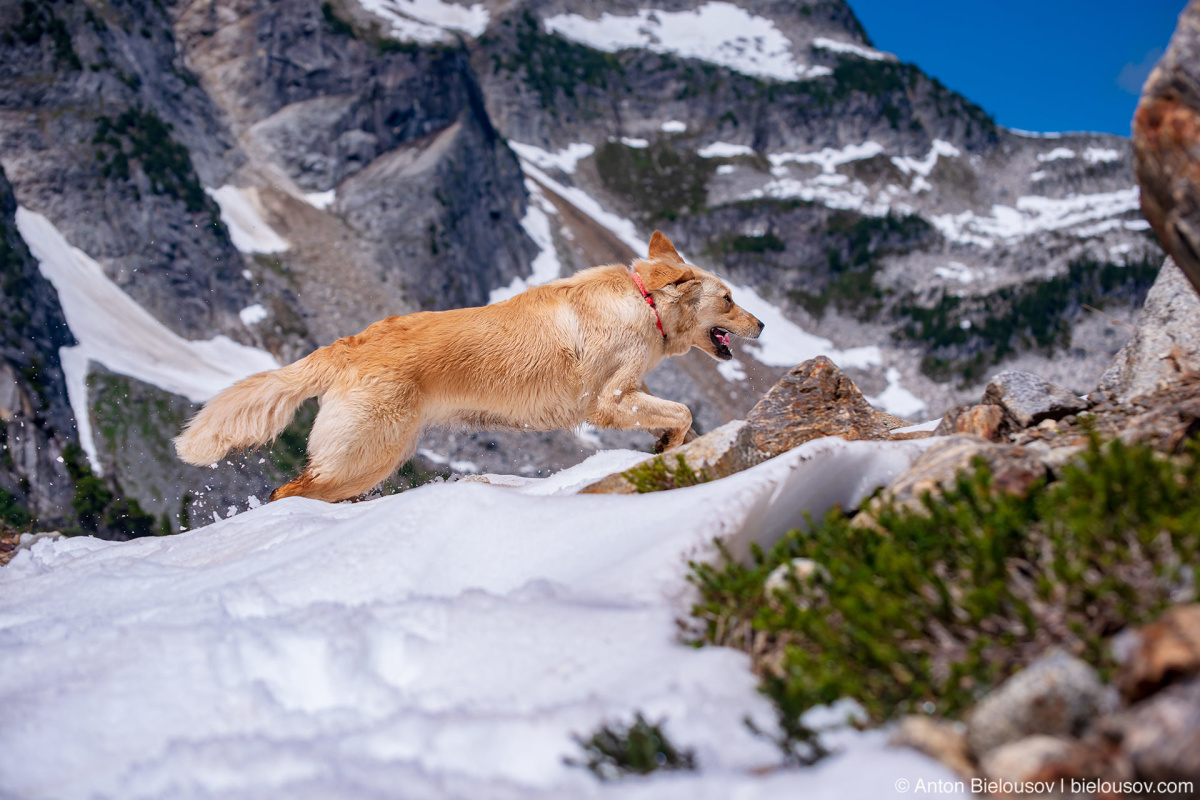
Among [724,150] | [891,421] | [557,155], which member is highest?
[891,421]

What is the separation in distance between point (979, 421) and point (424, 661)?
4560 millimetres

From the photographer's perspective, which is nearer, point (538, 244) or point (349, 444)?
point (349, 444)

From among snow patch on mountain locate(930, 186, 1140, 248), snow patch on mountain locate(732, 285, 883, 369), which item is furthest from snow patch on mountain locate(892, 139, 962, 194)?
snow patch on mountain locate(732, 285, 883, 369)

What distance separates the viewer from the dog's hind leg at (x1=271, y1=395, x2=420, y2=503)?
7285 millimetres

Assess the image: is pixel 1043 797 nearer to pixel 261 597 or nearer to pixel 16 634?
pixel 261 597

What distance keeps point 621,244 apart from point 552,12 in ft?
228

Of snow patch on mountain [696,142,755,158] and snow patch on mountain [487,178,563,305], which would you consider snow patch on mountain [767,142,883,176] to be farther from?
snow patch on mountain [487,178,563,305]

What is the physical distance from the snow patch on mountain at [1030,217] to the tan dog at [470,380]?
121465 millimetres

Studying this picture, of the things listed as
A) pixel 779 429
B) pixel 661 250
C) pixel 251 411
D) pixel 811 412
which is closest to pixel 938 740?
pixel 779 429

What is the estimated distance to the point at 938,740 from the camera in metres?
2.19

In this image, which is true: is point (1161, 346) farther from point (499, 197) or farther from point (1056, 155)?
point (1056, 155)

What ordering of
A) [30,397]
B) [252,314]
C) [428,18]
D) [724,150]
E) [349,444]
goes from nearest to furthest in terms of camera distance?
1. [349,444]
2. [30,397]
3. [252,314]
4. [428,18]
5. [724,150]

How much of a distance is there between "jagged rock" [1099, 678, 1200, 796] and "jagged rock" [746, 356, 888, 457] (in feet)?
15.5

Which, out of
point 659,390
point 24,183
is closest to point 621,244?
point 659,390
